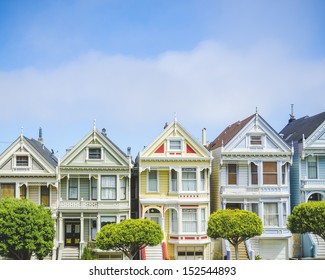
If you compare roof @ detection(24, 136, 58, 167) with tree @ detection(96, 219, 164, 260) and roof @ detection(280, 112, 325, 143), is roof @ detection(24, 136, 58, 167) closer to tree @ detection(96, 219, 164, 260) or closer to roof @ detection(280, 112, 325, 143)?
tree @ detection(96, 219, 164, 260)

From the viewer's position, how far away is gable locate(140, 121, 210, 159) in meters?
14.5

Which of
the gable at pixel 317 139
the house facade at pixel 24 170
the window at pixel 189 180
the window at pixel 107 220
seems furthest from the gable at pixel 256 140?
the house facade at pixel 24 170

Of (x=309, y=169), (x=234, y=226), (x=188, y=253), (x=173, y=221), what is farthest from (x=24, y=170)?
(x=309, y=169)

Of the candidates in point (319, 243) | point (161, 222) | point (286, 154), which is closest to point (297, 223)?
point (319, 243)

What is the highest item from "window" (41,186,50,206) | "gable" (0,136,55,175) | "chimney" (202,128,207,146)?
"chimney" (202,128,207,146)

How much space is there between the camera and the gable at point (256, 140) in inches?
577

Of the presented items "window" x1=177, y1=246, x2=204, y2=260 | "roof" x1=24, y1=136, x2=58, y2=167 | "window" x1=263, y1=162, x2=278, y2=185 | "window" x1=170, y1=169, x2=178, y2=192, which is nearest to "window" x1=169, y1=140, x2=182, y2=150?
"window" x1=170, y1=169, x2=178, y2=192

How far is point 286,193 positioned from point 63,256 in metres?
5.95

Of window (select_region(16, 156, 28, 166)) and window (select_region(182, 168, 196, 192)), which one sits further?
window (select_region(182, 168, 196, 192))

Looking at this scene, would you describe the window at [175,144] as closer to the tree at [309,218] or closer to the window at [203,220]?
the window at [203,220]

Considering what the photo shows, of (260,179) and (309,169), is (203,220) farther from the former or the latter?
(309,169)

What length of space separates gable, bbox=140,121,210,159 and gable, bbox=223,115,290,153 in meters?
0.80

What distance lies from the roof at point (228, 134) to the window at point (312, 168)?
1886 mm

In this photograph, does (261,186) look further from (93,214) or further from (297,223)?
(93,214)
